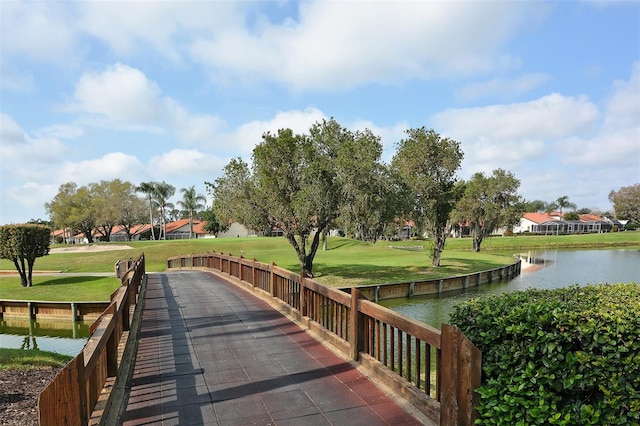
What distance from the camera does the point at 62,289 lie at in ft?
69.6

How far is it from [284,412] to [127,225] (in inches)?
3158

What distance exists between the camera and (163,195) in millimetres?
75562

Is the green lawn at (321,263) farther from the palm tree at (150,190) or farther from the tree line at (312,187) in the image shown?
the palm tree at (150,190)

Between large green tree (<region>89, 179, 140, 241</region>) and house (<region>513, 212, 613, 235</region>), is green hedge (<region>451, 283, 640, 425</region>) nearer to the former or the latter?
large green tree (<region>89, 179, 140, 241</region>)

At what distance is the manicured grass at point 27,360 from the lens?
8.38m

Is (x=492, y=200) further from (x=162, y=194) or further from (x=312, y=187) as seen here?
(x=162, y=194)

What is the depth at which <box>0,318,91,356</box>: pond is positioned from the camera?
1446 cm

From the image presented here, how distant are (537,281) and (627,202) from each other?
7224 cm

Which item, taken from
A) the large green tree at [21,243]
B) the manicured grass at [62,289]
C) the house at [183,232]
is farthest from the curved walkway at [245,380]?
the house at [183,232]

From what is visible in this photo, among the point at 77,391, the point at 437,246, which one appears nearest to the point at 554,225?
the point at 437,246

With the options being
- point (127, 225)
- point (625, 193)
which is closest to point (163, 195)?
point (127, 225)

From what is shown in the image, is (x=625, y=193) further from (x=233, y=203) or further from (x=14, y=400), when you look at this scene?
(x=14, y=400)

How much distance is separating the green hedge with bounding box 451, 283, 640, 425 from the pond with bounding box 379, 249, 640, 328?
34.8ft

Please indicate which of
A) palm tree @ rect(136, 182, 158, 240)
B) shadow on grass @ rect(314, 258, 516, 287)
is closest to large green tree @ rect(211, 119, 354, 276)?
shadow on grass @ rect(314, 258, 516, 287)
